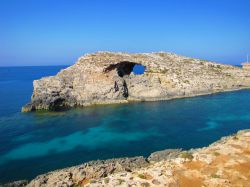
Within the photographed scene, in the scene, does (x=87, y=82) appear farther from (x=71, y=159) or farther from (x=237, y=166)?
(x=237, y=166)

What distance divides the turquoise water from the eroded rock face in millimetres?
5529

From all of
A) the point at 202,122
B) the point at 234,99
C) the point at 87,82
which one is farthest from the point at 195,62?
the point at 202,122

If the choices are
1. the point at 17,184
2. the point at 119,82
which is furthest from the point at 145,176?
the point at 119,82

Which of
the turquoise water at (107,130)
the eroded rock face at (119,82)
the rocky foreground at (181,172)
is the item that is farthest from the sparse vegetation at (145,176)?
the eroded rock face at (119,82)

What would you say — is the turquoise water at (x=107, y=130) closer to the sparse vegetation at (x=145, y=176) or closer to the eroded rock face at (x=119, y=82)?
the eroded rock face at (x=119, y=82)

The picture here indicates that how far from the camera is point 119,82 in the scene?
75.7 meters

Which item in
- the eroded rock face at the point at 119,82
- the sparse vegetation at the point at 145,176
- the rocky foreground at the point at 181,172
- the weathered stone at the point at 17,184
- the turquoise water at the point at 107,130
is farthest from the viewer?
the eroded rock face at the point at 119,82

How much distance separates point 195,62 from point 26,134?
64560 mm

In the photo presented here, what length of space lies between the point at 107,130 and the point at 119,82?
94.2 feet

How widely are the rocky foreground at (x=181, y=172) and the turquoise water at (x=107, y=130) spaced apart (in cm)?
738

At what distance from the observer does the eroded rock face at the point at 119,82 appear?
71875mm

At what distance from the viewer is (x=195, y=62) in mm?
93500

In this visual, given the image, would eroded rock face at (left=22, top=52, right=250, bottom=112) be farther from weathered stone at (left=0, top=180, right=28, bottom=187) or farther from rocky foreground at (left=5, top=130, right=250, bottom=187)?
rocky foreground at (left=5, top=130, right=250, bottom=187)

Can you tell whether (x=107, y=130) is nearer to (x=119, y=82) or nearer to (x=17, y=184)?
(x=17, y=184)
